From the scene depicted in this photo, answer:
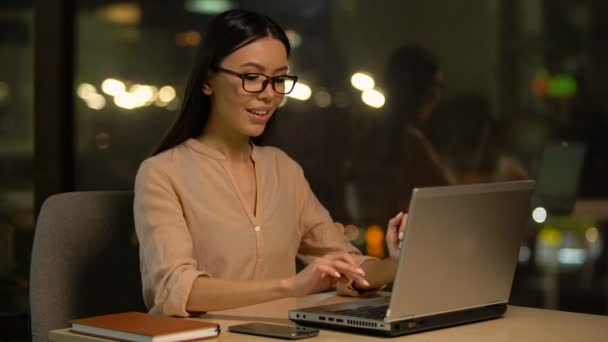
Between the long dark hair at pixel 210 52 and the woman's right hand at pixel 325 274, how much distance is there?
2.12ft

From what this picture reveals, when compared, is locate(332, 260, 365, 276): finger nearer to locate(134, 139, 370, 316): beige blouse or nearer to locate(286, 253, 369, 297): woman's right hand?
locate(286, 253, 369, 297): woman's right hand

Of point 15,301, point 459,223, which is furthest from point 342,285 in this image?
point 15,301

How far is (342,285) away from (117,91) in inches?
60.2

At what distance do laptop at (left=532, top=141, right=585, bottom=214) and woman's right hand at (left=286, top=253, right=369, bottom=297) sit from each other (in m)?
0.98

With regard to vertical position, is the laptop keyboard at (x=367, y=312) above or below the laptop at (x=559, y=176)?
below

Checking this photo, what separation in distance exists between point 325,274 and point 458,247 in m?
0.33

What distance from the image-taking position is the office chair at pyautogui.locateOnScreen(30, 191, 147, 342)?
2.58 meters

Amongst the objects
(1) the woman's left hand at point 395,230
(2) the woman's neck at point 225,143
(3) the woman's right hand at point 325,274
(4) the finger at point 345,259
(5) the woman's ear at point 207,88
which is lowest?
(3) the woman's right hand at point 325,274

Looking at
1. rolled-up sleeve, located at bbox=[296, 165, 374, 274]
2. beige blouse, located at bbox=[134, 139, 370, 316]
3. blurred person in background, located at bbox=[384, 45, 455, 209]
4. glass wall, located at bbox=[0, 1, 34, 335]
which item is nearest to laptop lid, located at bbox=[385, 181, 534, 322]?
beige blouse, located at bbox=[134, 139, 370, 316]

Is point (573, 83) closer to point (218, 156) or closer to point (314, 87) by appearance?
point (314, 87)

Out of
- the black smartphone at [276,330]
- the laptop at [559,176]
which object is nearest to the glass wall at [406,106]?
the laptop at [559,176]

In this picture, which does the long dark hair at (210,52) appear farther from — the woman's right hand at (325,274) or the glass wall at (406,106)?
the woman's right hand at (325,274)

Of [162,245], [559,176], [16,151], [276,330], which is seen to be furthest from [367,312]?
[16,151]

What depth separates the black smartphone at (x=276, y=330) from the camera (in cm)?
190
